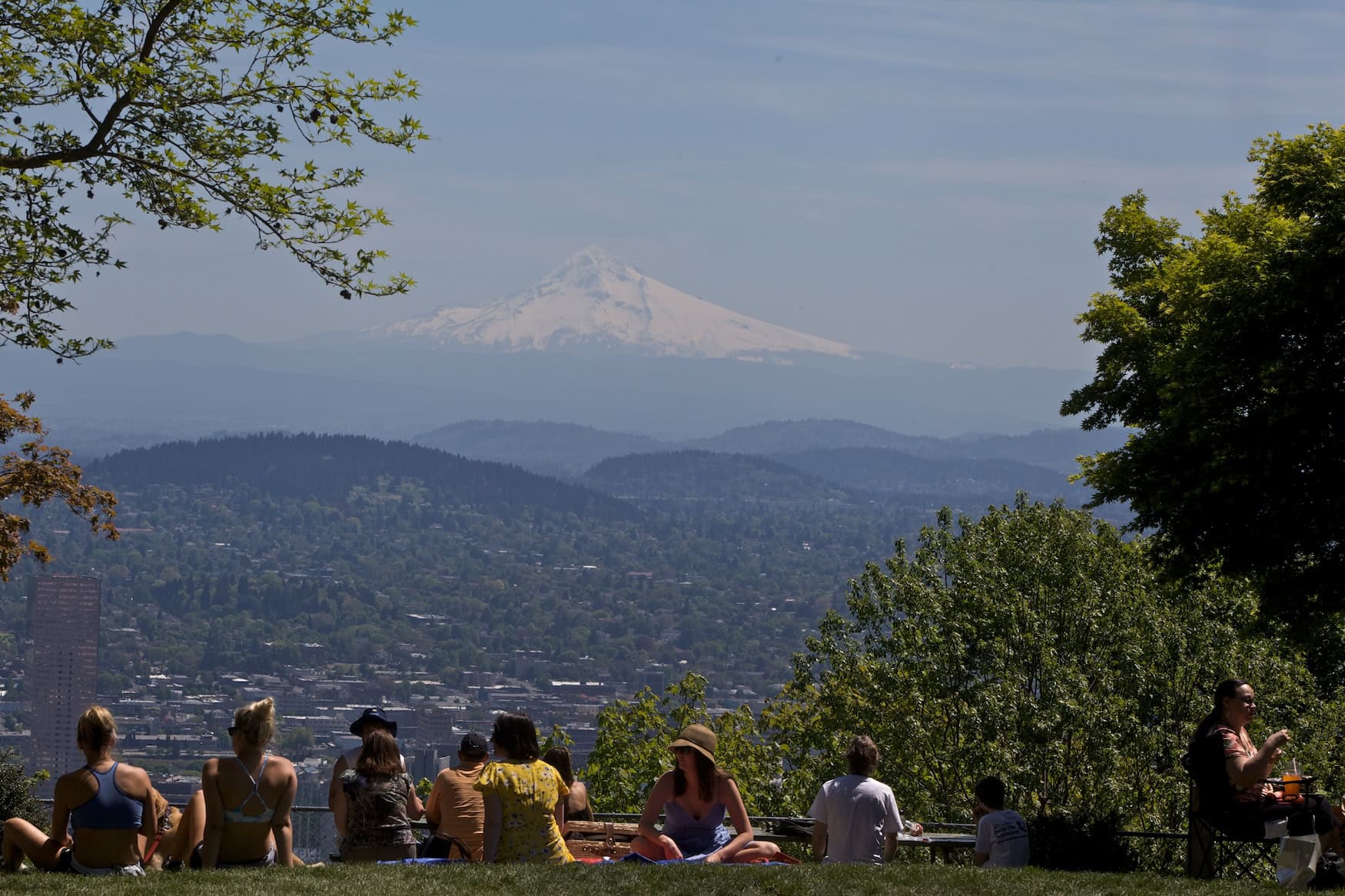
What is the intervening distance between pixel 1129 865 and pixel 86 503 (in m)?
13.1

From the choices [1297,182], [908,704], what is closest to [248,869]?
[1297,182]

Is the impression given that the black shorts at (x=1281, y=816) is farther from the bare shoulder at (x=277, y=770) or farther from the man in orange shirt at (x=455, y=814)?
the bare shoulder at (x=277, y=770)

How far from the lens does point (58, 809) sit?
9375 millimetres

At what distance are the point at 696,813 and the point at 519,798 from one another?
1203 mm

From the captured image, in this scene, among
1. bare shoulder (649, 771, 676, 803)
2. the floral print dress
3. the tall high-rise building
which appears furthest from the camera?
the tall high-rise building

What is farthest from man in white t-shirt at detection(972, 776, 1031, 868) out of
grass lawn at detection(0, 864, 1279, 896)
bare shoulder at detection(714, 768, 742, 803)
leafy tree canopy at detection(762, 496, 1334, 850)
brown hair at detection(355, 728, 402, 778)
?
leafy tree canopy at detection(762, 496, 1334, 850)

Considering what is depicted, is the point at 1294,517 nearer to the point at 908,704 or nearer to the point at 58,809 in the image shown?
the point at 58,809

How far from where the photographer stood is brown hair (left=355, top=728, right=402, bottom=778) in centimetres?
984

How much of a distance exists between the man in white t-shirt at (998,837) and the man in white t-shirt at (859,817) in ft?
2.61

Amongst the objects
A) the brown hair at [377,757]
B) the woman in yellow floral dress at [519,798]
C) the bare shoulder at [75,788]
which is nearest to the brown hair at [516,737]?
the woman in yellow floral dress at [519,798]

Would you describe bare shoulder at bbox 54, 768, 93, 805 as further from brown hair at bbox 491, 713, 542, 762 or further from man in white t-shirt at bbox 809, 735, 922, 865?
man in white t-shirt at bbox 809, 735, 922, 865

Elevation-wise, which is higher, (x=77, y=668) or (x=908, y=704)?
(x=908, y=704)

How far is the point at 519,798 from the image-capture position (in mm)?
9734

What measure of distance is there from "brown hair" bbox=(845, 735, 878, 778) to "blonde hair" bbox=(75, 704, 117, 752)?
15.6ft
